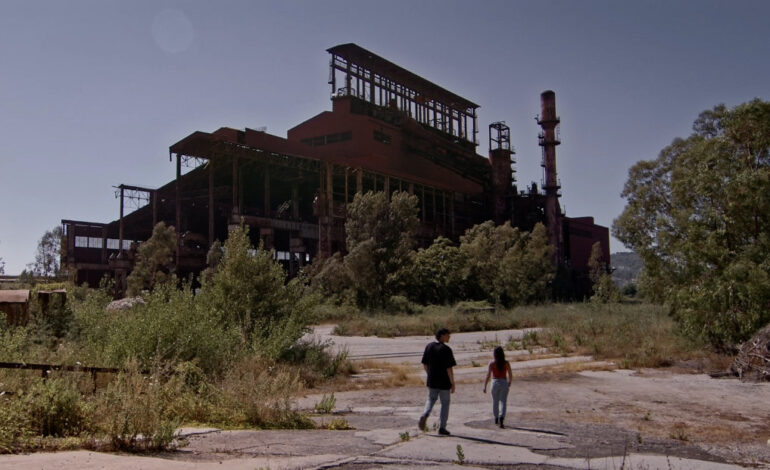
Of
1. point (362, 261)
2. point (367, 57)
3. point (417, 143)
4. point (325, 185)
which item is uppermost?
point (367, 57)

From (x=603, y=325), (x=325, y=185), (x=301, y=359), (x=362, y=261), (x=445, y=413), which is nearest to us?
(x=445, y=413)

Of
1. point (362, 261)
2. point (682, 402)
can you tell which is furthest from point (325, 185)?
point (682, 402)

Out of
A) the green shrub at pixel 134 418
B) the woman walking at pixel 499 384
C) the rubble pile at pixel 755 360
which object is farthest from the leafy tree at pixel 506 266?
the green shrub at pixel 134 418

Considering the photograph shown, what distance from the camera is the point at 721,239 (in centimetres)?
2000

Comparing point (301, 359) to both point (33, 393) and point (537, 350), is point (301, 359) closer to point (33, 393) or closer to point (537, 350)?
point (33, 393)

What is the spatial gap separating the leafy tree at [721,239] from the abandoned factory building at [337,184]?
2956 centimetres

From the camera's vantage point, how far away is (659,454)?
755 cm

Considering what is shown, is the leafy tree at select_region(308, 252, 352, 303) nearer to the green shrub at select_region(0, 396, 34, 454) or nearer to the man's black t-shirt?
the man's black t-shirt

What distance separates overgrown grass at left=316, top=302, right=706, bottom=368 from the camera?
788 inches

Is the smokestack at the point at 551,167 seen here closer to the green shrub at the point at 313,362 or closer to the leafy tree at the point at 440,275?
the leafy tree at the point at 440,275

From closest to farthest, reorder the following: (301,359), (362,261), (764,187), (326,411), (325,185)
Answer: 1. (326,411)
2. (301,359)
3. (764,187)
4. (362,261)
5. (325,185)

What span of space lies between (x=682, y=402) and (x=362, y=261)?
107ft

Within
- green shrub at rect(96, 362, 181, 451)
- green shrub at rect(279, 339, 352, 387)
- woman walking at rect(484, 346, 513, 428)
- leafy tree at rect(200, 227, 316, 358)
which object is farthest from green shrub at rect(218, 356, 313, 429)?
leafy tree at rect(200, 227, 316, 358)

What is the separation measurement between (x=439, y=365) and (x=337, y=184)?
52.8 meters
